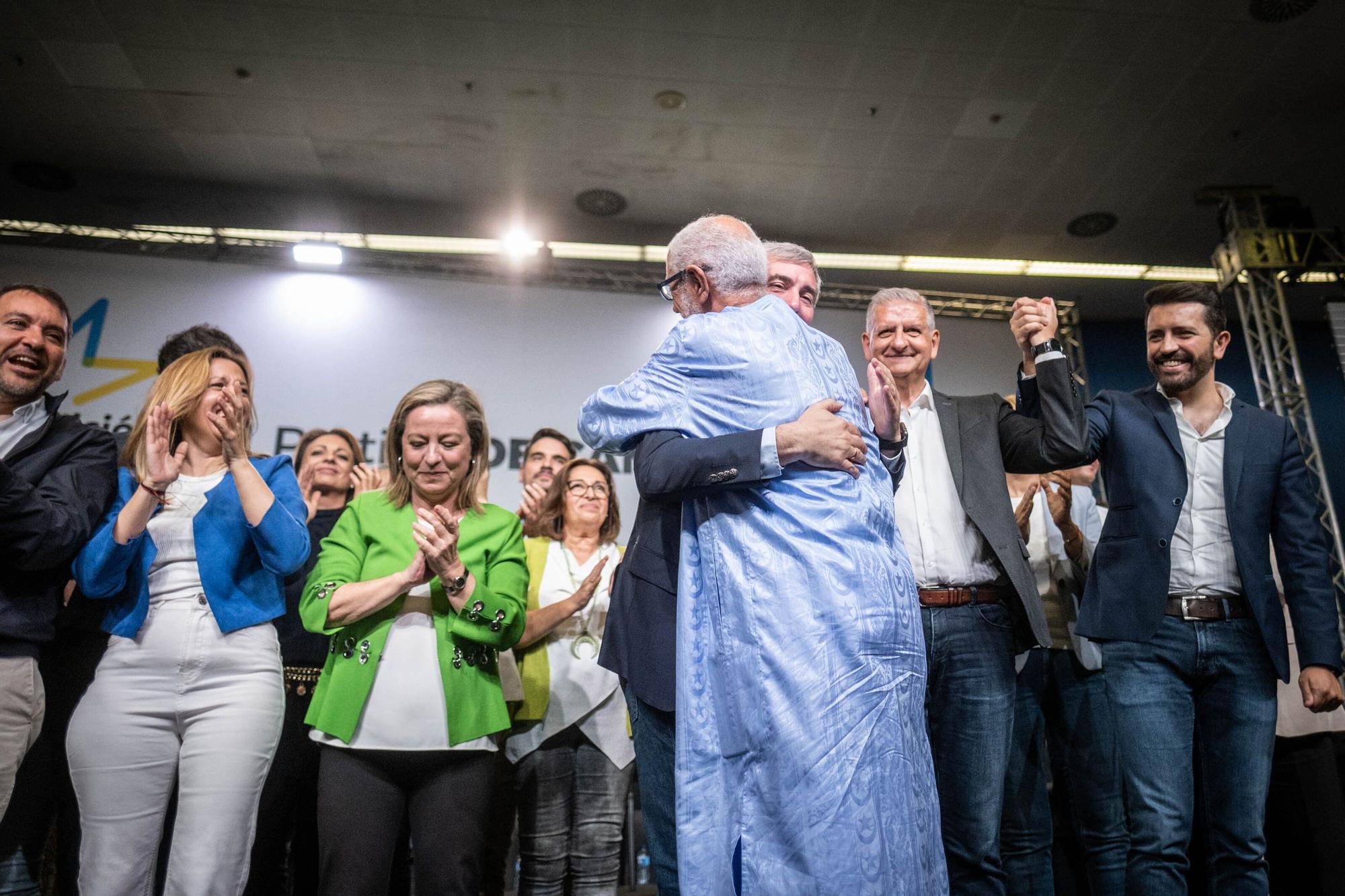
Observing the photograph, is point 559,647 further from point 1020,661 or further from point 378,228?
point 378,228

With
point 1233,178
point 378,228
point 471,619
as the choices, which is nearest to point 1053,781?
point 471,619

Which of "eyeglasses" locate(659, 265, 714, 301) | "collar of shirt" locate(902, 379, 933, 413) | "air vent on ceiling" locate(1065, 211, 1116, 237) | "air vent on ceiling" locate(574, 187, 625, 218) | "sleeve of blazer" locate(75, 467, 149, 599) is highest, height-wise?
"air vent on ceiling" locate(574, 187, 625, 218)

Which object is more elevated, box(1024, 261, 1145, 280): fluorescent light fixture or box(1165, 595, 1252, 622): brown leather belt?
box(1024, 261, 1145, 280): fluorescent light fixture

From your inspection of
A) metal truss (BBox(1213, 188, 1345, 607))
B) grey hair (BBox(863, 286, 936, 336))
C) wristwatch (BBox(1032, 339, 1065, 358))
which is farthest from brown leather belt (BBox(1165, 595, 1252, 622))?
metal truss (BBox(1213, 188, 1345, 607))

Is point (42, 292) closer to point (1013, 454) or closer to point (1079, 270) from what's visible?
point (1013, 454)

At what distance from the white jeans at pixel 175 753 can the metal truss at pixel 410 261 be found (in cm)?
496

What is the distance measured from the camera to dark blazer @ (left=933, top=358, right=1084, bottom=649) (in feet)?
7.19

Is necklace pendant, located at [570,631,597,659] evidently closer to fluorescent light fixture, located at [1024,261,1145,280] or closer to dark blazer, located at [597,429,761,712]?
dark blazer, located at [597,429,761,712]

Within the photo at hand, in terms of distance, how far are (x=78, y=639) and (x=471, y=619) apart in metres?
1.00

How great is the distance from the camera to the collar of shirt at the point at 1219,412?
243 cm

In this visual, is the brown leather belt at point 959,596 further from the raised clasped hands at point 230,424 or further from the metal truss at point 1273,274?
the metal truss at point 1273,274

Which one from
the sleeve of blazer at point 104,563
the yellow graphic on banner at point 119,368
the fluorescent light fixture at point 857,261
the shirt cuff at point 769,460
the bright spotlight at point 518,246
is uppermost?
the fluorescent light fixture at point 857,261

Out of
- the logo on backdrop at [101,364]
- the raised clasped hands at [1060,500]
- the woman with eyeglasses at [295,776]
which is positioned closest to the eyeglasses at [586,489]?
the woman with eyeglasses at [295,776]

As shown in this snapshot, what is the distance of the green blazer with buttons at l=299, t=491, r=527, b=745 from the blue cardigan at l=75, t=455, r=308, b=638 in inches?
3.9
